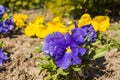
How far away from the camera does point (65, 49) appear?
363 centimetres

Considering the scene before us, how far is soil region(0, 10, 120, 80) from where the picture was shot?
163 inches

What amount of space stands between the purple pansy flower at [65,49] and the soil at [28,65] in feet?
1.88

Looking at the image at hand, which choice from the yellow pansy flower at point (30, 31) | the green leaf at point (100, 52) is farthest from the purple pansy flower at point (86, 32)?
the yellow pansy flower at point (30, 31)

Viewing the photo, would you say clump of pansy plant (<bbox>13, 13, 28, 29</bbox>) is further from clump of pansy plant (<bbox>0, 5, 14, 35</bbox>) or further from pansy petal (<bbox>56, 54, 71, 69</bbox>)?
pansy petal (<bbox>56, 54, 71, 69</bbox>)

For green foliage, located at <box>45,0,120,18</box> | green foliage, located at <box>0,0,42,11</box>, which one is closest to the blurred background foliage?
green foliage, located at <box>45,0,120,18</box>

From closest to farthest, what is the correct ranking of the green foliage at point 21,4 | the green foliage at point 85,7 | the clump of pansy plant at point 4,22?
the clump of pansy plant at point 4,22, the green foliage at point 85,7, the green foliage at point 21,4

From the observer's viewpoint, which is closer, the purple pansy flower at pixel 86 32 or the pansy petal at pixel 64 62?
the pansy petal at pixel 64 62

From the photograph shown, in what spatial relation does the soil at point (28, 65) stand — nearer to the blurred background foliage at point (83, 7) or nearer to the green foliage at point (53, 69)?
the green foliage at point (53, 69)

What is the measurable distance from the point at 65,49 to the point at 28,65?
0.99 metres

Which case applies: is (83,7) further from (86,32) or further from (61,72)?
(61,72)

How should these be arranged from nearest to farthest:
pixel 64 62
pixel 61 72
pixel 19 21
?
pixel 64 62
pixel 61 72
pixel 19 21

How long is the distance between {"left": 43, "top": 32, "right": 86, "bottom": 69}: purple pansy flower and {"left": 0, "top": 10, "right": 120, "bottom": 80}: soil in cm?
57

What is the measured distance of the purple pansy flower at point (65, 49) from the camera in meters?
3.56

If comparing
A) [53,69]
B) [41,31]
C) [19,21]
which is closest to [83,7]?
[41,31]
